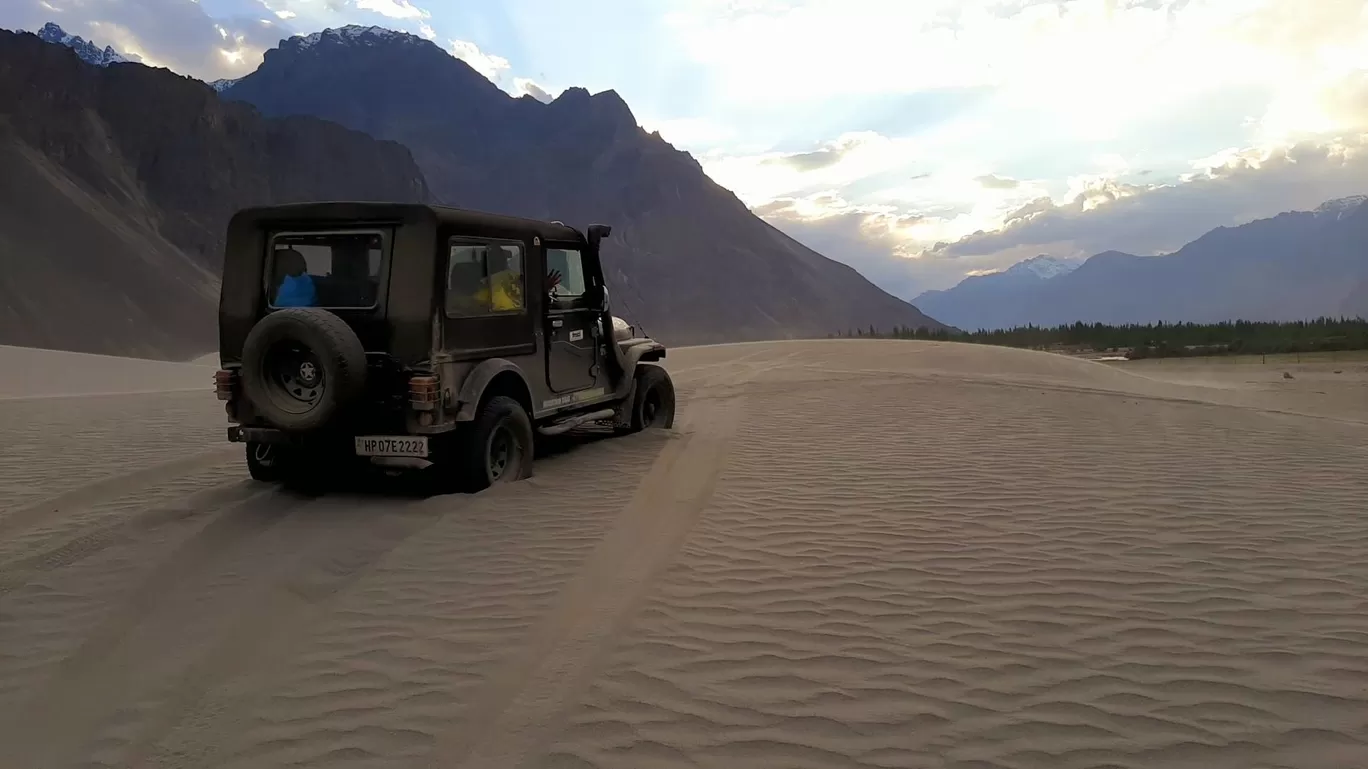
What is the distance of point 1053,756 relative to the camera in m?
3.64

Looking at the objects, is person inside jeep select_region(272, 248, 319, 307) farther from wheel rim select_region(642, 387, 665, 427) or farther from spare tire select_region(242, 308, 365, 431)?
wheel rim select_region(642, 387, 665, 427)

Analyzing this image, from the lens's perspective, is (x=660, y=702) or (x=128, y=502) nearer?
(x=660, y=702)

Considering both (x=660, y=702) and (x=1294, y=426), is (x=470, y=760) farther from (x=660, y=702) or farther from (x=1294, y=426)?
(x=1294, y=426)

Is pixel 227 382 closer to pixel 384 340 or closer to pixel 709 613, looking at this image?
pixel 384 340

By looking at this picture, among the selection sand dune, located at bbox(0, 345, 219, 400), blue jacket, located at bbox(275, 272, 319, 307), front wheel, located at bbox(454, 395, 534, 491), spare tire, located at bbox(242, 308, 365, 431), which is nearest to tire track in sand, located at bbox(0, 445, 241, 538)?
spare tire, located at bbox(242, 308, 365, 431)

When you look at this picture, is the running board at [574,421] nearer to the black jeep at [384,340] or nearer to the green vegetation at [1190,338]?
the black jeep at [384,340]

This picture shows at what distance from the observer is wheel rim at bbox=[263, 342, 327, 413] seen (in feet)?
22.7

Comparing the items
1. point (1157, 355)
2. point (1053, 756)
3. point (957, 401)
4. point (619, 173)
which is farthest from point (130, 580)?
point (619, 173)

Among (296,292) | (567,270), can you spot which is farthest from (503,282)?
(296,292)

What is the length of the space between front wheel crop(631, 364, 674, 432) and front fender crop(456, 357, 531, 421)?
284 cm

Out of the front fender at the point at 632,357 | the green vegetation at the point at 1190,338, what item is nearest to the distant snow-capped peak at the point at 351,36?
the green vegetation at the point at 1190,338

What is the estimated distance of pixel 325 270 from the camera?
7516 millimetres

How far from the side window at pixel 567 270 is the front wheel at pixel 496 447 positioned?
1.42 meters

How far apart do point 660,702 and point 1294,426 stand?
10.9m
